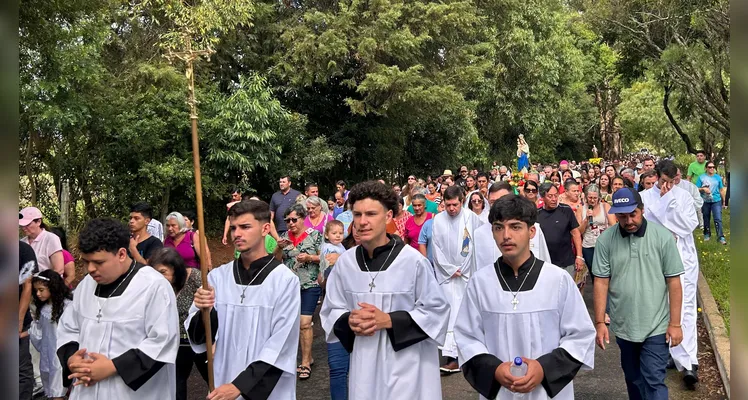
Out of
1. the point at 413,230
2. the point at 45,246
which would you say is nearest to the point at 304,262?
the point at 413,230

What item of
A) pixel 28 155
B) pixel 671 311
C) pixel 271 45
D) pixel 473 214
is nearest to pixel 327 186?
pixel 271 45

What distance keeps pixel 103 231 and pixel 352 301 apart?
168cm

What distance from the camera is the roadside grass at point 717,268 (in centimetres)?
950

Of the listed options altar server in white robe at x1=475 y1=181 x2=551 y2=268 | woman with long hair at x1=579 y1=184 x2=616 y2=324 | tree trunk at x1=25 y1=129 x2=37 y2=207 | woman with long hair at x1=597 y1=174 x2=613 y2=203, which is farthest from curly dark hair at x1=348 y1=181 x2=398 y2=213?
tree trunk at x1=25 y1=129 x2=37 y2=207

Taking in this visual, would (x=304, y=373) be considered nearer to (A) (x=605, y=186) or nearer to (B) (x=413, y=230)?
(B) (x=413, y=230)

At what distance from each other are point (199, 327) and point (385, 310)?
4.03 ft

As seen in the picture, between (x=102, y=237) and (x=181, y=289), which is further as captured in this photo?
(x=181, y=289)

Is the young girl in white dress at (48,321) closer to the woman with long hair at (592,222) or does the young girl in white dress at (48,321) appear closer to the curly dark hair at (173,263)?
the curly dark hair at (173,263)

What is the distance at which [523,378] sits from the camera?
373cm

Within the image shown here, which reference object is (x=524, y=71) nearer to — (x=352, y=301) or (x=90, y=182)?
(x=90, y=182)

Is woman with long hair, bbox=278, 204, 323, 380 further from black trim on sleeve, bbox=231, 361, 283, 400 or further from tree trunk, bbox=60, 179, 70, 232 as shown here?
tree trunk, bbox=60, 179, 70, 232

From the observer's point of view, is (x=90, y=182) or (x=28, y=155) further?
(x=90, y=182)

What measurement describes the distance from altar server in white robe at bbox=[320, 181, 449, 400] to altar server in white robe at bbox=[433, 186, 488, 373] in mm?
3267

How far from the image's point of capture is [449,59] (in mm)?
21281
